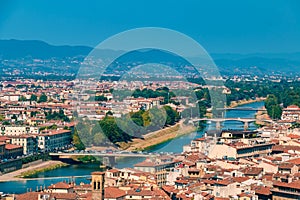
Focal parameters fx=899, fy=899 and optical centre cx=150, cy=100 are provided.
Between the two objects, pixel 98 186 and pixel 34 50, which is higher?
pixel 34 50

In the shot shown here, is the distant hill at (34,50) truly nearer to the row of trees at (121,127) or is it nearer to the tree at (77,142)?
the row of trees at (121,127)

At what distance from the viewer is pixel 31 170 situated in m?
18.7

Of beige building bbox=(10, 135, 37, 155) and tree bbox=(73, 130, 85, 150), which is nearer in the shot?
beige building bbox=(10, 135, 37, 155)

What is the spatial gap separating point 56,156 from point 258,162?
23.2ft

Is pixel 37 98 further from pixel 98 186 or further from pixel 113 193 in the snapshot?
pixel 98 186

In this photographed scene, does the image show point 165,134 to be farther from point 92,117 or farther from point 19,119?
point 19,119

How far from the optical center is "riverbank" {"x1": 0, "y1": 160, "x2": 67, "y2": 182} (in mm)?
17438

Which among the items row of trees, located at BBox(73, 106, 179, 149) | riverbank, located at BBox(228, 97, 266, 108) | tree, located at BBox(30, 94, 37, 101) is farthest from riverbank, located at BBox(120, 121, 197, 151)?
tree, located at BBox(30, 94, 37, 101)

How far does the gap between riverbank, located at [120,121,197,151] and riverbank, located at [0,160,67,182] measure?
89.8 inches

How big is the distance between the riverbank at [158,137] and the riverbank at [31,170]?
89.8 inches

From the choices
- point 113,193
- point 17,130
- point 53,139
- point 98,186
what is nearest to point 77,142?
point 53,139

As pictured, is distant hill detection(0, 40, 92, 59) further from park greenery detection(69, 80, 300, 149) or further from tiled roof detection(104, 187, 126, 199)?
tiled roof detection(104, 187, 126, 199)

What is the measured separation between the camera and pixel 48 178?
16.9 meters

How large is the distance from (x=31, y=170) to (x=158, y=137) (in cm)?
601
